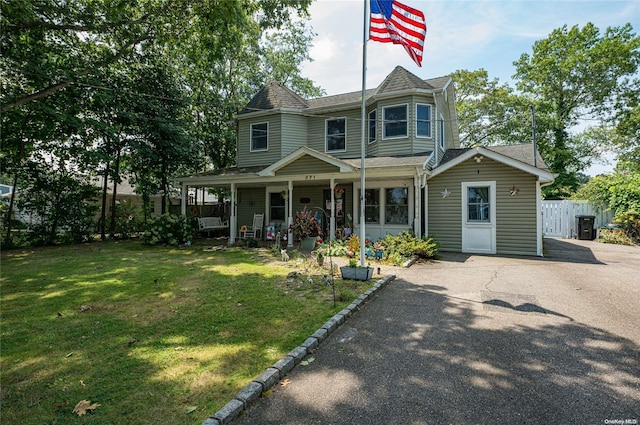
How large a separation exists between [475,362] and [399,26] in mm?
6955

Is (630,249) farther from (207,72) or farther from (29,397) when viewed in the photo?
(207,72)

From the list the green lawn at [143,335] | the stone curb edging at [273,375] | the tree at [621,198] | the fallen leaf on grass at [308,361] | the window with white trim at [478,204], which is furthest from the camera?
the tree at [621,198]

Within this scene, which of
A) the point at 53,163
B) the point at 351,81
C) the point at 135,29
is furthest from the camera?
the point at 351,81

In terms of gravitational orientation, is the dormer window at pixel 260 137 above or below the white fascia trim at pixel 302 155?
above

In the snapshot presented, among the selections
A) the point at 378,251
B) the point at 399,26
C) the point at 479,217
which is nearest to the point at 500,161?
the point at 479,217

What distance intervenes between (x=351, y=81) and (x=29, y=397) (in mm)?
15851

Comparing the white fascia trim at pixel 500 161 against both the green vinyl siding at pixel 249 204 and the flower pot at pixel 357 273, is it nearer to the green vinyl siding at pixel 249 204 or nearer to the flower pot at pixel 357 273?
the flower pot at pixel 357 273

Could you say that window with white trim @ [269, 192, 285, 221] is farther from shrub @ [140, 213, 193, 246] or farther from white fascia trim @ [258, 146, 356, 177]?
shrub @ [140, 213, 193, 246]

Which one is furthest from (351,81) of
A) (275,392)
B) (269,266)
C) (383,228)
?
(275,392)

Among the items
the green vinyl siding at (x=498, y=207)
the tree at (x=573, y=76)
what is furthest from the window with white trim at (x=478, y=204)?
the tree at (x=573, y=76)

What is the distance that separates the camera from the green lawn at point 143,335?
2660 mm

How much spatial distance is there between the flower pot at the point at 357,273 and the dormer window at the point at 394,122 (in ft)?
25.7

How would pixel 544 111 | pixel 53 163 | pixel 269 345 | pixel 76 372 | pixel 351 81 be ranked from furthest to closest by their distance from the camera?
pixel 544 111
pixel 351 81
pixel 53 163
pixel 269 345
pixel 76 372

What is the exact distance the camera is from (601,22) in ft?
77.2
